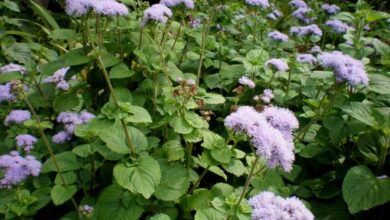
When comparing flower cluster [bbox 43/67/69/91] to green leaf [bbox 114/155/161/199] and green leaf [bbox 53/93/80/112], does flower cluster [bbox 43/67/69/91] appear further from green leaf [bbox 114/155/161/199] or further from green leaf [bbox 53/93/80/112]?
green leaf [bbox 114/155/161/199]

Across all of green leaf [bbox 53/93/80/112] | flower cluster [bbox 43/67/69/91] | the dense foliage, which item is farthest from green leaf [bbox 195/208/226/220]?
flower cluster [bbox 43/67/69/91]

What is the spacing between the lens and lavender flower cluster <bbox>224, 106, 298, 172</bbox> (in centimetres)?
160

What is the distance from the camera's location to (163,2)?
2623 millimetres

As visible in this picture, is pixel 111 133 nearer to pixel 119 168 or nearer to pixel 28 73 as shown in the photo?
pixel 119 168

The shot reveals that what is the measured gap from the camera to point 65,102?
2.60 metres

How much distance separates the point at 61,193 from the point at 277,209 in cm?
114

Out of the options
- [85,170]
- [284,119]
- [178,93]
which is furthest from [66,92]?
[284,119]

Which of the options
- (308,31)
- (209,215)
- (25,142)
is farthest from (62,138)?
(308,31)

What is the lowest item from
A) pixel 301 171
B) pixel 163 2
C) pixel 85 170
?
pixel 301 171

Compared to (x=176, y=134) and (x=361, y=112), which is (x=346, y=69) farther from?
(x=176, y=134)

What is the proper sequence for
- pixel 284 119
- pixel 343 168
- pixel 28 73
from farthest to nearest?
pixel 28 73, pixel 343 168, pixel 284 119

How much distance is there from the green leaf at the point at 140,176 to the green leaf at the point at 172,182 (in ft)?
0.41

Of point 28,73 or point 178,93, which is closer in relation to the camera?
point 178,93

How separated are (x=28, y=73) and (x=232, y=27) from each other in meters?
1.97
